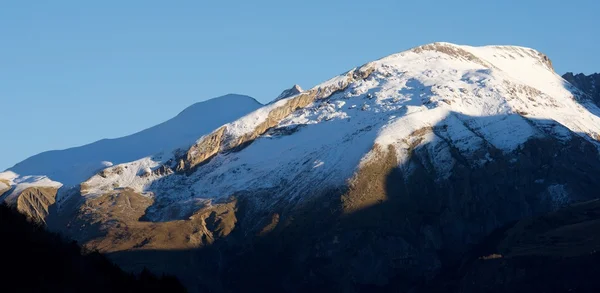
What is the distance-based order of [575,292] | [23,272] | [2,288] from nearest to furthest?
1. [2,288]
2. [23,272]
3. [575,292]

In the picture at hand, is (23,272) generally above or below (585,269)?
above

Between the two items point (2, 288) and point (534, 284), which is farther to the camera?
point (534, 284)

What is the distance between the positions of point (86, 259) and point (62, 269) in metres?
9.01

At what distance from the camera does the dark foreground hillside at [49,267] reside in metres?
90.6

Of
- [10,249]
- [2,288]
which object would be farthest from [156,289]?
[2,288]

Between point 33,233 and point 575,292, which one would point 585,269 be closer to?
point 575,292

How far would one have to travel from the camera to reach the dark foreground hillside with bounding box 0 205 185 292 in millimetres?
90562

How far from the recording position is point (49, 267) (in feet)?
315

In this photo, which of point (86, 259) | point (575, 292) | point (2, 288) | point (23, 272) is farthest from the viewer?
point (575, 292)

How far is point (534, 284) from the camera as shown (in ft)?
642

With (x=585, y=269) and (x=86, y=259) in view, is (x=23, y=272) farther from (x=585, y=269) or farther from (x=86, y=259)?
(x=585, y=269)

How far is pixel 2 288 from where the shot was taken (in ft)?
277

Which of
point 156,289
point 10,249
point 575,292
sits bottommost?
point 575,292

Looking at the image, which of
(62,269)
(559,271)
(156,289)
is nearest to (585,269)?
(559,271)
